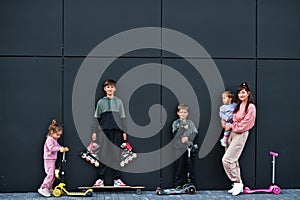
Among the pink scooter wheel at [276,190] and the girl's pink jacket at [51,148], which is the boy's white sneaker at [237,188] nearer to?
the pink scooter wheel at [276,190]

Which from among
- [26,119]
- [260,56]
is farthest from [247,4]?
[26,119]

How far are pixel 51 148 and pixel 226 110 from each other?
3068 millimetres

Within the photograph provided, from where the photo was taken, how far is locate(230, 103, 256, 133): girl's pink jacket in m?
9.20

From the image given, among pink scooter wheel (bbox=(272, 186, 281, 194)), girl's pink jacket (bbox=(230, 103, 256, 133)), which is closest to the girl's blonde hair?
girl's pink jacket (bbox=(230, 103, 256, 133))

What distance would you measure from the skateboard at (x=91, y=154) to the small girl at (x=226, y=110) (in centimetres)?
222

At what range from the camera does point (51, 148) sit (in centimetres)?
900

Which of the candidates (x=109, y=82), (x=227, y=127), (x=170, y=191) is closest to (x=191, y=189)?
(x=170, y=191)

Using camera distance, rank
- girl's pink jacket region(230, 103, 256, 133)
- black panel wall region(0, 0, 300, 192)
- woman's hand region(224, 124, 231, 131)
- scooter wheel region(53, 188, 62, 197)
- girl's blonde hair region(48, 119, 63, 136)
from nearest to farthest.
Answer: scooter wheel region(53, 188, 62, 197), girl's blonde hair region(48, 119, 63, 136), girl's pink jacket region(230, 103, 256, 133), black panel wall region(0, 0, 300, 192), woman's hand region(224, 124, 231, 131)

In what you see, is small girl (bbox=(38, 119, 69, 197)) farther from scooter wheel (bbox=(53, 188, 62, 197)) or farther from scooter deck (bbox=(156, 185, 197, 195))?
scooter deck (bbox=(156, 185, 197, 195))

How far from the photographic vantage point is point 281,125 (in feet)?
32.2

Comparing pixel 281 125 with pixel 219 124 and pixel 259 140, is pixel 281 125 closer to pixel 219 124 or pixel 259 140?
pixel 259 140

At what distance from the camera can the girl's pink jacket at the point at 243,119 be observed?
9.20 m

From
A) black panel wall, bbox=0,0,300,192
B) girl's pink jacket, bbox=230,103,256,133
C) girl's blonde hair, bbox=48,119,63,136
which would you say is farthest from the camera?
black panel wall, bbox=0,0,300,192

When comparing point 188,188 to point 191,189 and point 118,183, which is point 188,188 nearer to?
point 191,189
